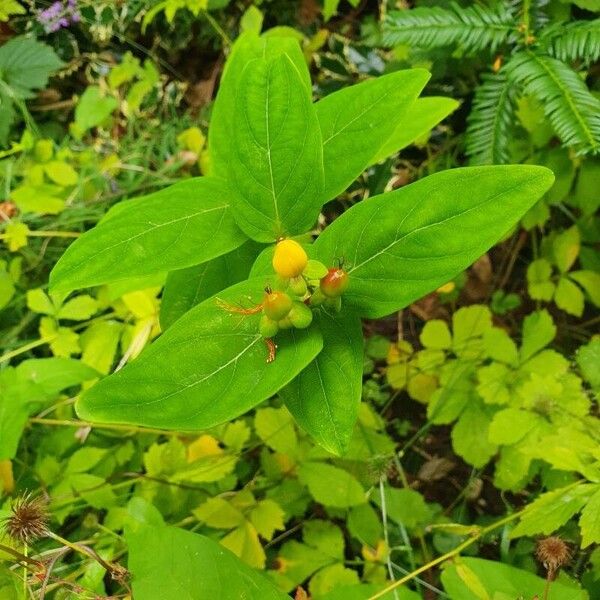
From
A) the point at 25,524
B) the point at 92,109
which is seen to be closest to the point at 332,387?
the point at 25,524

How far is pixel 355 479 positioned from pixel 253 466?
254 mm

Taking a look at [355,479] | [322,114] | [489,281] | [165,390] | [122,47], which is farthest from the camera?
[122,47]

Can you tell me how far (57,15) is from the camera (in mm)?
1640

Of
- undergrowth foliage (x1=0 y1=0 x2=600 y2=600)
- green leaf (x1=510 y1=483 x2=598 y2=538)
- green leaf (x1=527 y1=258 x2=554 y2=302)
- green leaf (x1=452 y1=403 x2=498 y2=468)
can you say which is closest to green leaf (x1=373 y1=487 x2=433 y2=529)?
undergrowth foliage (x1=0 y1=0 x2=600 y2=600)

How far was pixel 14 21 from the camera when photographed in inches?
67.1

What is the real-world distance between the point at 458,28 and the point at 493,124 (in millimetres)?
173

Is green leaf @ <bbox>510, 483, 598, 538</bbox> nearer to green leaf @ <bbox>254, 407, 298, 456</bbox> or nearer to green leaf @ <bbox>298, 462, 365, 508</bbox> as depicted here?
green leaf @ <bbox>298, 462, 365, 508</bbox>

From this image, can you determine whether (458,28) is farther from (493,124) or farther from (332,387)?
(332,387)

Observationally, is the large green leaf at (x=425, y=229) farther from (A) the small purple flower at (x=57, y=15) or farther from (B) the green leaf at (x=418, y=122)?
(A) the small purple flower at (x=57, y=15)

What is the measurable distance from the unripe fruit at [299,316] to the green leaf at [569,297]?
80cm

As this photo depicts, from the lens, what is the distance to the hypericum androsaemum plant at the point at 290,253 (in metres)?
0.58

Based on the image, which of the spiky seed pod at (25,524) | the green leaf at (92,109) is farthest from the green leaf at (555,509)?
the green leaf at (92,109)

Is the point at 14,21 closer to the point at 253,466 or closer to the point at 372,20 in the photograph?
the point at 372,20

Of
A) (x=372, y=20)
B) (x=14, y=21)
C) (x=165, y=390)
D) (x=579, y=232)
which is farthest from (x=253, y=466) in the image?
(x=14, y=21)
